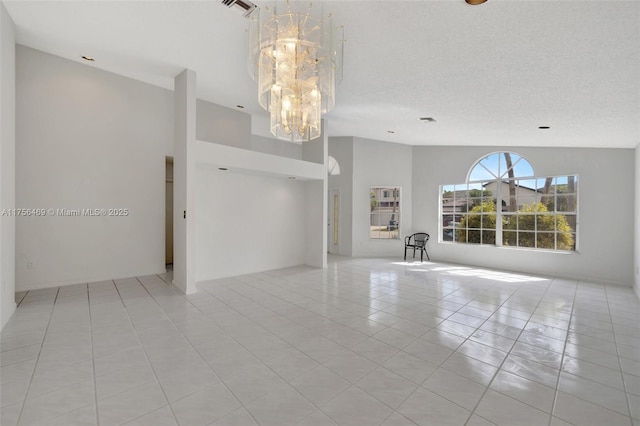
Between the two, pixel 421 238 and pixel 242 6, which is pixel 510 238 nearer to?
pixel 421 238

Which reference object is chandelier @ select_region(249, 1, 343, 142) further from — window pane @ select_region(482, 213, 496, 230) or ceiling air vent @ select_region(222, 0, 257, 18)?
window pane @ select_region(482, 213, 496, 230)

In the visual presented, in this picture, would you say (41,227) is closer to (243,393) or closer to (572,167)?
(243,393)

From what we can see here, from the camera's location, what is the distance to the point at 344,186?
834cm

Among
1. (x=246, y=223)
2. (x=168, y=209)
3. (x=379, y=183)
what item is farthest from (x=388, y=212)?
(x=168, y=209)

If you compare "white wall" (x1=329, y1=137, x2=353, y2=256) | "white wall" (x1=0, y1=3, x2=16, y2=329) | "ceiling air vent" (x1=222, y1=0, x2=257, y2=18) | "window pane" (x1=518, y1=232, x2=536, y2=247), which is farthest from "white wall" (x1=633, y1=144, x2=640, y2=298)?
"white wall" (x1=0, y1=3, x2=16, y2=329)

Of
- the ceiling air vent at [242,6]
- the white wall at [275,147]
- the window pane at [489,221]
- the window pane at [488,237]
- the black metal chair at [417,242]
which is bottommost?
the black metal chair at [417,242]

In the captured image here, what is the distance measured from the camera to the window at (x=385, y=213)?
8.38 metres

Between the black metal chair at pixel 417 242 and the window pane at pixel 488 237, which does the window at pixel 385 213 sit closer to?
the black metal chair at pixel 417 242

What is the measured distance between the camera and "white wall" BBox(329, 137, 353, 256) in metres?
8.21

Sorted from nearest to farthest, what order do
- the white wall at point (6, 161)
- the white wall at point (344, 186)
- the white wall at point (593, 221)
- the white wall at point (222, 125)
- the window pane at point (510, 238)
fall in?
1. the white wall at point (6, 161)
2. the white wall at point (593, 221)
3. the white wall at point (222, 125)
4. the window pane at point (510, 238)
5. the white wall at point (344, 186)

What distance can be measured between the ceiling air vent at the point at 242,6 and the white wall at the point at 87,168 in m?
3.43

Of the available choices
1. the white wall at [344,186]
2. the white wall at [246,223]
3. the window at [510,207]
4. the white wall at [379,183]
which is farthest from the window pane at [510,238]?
the white wall at [246,223]

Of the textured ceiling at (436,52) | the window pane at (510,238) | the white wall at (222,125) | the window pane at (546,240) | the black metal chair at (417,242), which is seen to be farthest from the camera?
the black metal chair at (417,242)

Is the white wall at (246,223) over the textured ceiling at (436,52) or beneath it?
beneath
